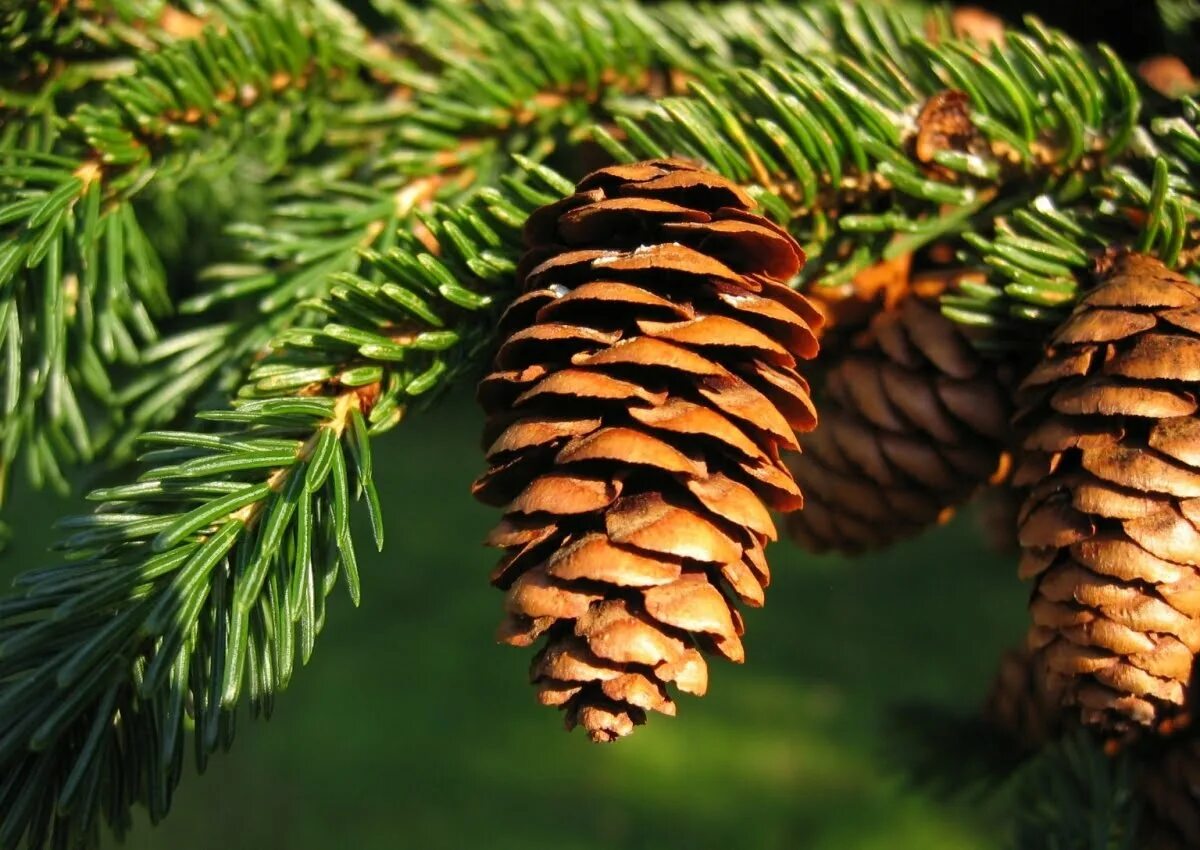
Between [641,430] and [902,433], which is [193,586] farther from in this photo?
[902,433]

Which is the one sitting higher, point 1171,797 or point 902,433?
point 902,433

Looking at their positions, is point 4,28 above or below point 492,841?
above

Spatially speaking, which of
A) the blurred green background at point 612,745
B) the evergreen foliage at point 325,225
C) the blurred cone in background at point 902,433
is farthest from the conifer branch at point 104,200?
the blurred green background at point 612,745

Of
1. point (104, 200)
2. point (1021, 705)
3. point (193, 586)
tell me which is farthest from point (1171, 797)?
point (104, 200)

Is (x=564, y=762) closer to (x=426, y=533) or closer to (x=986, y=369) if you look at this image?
(x=426, y=533)

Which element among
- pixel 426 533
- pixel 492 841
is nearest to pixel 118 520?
pixel 492 841
